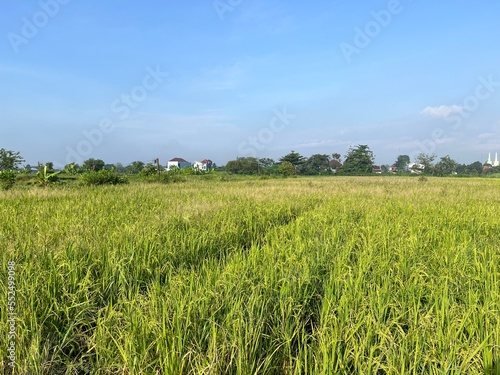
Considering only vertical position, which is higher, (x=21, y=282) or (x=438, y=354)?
(x=21, y=282)

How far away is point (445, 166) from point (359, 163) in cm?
2143

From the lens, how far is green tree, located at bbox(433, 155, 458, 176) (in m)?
63.5

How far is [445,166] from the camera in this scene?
6612 cm

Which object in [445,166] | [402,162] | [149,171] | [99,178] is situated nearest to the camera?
[99,178]

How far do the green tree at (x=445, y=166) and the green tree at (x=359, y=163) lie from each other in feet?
48.6

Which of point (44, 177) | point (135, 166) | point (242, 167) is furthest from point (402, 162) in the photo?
point (44, 177)

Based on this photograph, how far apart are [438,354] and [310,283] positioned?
97 cm

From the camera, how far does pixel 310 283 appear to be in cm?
226

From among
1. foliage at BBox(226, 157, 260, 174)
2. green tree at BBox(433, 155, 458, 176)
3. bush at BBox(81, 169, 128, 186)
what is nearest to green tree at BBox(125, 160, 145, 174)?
foliage at BBox(226, 157, 260, 174)

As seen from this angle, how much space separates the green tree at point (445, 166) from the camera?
63531 mm

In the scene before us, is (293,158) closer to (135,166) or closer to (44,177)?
(135,166)

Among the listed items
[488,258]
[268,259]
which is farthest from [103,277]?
[488,258]

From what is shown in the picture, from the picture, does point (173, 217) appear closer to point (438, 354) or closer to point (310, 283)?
point (310, 283)

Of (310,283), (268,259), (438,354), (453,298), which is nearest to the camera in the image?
(438,354)
